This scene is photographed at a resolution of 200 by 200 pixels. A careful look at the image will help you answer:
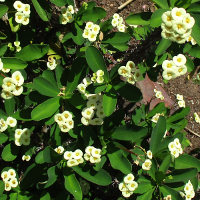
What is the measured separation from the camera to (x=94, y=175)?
6.86ft

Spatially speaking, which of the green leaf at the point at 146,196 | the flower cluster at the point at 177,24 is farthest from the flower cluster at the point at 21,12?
the green leaf at the point at 146,196

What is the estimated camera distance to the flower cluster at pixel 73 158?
1974 mm

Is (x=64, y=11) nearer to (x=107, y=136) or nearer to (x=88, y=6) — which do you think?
(x=88, y=6)

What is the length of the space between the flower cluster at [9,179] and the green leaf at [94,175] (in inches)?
20.8

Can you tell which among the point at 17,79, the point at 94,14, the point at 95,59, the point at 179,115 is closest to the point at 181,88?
the point at 179,115

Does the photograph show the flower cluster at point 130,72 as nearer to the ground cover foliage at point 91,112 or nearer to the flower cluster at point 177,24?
the ground cover foliage at point 91,112

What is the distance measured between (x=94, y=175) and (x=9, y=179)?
0.70 metres

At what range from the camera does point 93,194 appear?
2889 mm

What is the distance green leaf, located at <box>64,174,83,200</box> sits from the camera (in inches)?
79.8

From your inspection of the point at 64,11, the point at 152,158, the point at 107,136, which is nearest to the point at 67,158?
the point at 107,136

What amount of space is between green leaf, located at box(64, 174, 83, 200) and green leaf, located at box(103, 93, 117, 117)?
56cm

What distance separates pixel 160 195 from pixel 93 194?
0.93 m

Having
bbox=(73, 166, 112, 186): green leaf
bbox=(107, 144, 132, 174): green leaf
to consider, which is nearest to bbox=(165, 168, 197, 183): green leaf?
bbox=(107, 144, 132, 174): green leaf

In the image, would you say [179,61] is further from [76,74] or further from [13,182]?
[13,182]
